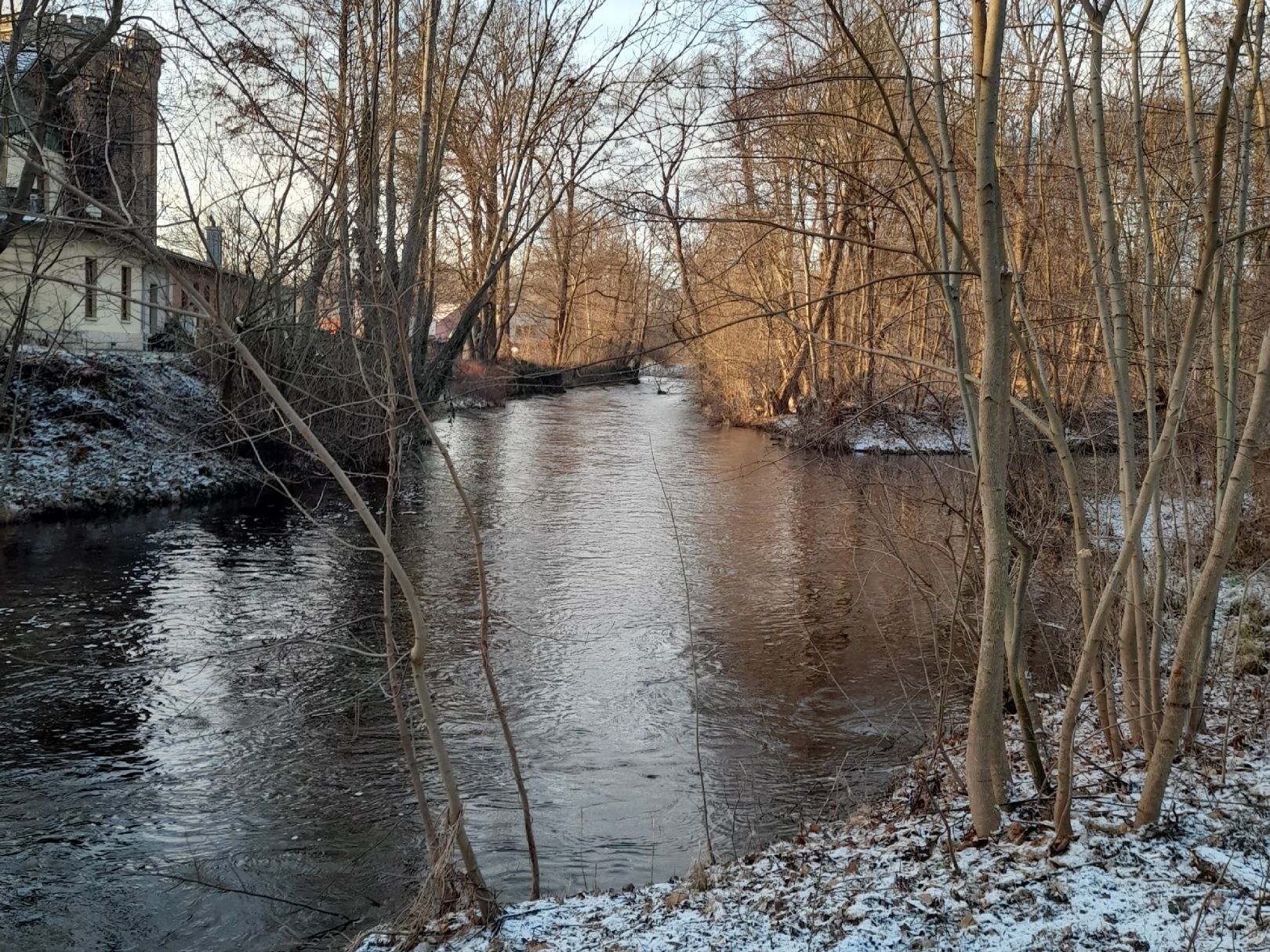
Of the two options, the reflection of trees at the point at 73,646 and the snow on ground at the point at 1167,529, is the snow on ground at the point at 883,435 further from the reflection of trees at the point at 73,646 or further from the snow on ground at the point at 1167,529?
the reflection of trees at the point at 73,646

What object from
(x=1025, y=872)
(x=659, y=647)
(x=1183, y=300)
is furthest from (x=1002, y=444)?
(x=659, y=647)

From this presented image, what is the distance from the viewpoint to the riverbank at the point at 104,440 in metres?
15.0

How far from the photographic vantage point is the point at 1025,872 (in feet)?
12.5

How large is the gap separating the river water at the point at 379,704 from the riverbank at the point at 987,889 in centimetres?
96

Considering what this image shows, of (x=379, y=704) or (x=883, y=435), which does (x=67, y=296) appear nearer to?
(x=883, y=435)

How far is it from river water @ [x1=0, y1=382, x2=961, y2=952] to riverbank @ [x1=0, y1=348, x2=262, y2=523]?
78 centimetres

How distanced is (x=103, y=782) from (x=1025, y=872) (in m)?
5.33

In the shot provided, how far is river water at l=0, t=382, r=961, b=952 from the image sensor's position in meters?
5.32

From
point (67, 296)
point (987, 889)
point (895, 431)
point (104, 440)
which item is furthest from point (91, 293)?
point (67, 296)

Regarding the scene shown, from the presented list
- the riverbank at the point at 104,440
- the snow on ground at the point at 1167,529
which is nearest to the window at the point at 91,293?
the riverbank at the point at 104,440

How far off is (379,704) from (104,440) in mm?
11099

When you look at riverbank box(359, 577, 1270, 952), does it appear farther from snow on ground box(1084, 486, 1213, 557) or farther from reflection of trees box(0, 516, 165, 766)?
reflection of trees box(0, 516, 165, 766)

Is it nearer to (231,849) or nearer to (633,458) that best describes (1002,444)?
(231,849)

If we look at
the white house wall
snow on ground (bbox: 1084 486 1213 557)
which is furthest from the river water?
the white house wall
